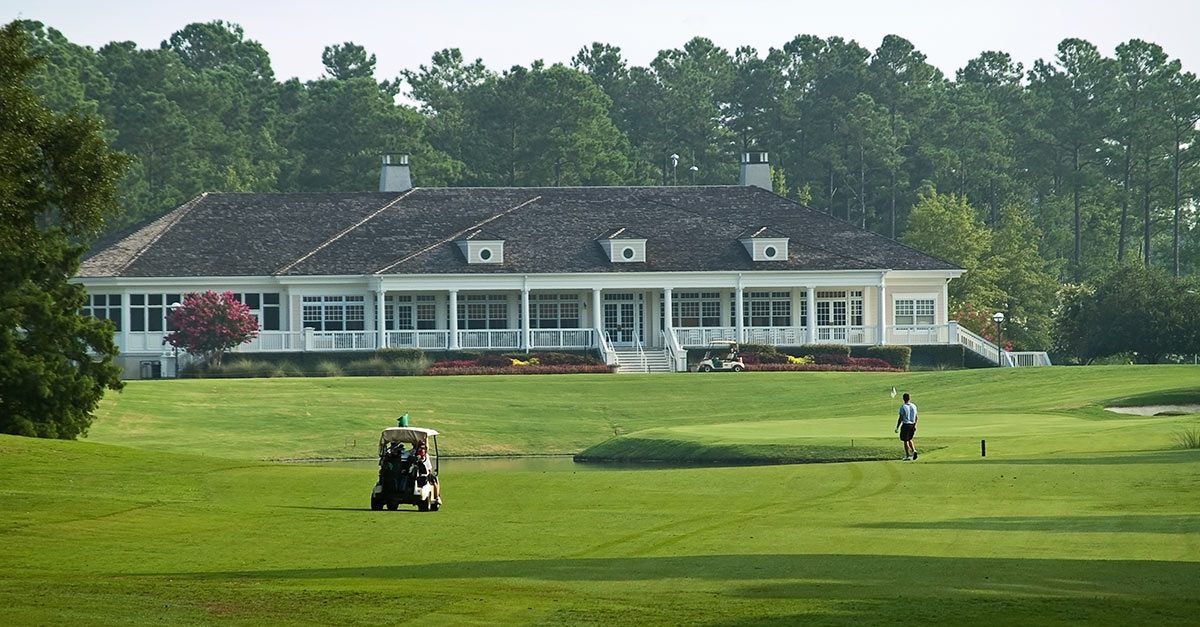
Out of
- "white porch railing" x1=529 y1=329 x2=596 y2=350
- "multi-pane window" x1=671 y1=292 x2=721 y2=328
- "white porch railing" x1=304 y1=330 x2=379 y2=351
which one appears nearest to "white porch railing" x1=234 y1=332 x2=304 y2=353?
"white porch railing" x1=304 y1=330 x2=379 y2=351

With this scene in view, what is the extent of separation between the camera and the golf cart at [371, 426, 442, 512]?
23.0 metres

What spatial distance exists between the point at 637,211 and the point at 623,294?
4665mm

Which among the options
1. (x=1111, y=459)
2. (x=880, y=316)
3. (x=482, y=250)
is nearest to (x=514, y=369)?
(x=482, y=250)

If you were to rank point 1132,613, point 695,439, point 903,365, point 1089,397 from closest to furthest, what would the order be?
1. point 1132,613
2. point 695,439
3. point 1089,397
4. point 903,365

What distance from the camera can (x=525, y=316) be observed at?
6556 centimetres

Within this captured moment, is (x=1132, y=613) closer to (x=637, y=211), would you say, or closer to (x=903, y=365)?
(x=903, y=365)

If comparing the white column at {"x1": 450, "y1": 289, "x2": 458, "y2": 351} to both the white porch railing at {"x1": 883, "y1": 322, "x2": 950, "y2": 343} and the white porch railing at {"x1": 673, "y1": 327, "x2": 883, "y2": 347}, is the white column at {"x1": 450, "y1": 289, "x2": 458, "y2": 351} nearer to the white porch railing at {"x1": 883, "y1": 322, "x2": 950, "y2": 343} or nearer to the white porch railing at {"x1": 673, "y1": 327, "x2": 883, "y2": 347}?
the white porch railing at {"x1": 673, "y1": 327, "x2": 883, "y2": 347}

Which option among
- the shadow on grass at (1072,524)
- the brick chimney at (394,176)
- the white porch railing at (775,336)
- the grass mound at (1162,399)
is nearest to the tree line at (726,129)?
the brick chimney at (394,176)

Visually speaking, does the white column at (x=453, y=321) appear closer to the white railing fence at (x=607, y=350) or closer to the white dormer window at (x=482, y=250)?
the white dormer window at (x=482, y=250)

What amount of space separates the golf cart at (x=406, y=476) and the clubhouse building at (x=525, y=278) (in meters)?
39.4

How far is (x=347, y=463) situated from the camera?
4259cm

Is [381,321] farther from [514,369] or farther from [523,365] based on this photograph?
[514,369]

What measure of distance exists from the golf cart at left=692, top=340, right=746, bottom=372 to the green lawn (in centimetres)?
2043

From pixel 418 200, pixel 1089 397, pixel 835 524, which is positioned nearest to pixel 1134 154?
pixel 418 200
